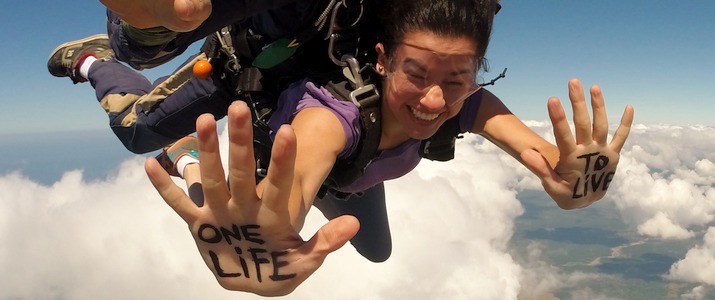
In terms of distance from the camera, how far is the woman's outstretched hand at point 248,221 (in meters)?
1.09

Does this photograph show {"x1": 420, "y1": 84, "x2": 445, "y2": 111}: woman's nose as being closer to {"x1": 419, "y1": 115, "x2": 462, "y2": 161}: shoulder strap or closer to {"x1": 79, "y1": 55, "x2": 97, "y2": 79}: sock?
Answer: {"x1": 419, "y1": 115, "x2": 462, "y2": 161}: shoulder strap

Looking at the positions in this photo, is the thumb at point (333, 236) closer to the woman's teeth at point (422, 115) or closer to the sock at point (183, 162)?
the woman's teeth at point (422, 115)

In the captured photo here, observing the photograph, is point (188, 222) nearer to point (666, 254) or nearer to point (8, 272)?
point (666, 254)

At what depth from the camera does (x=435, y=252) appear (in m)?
196

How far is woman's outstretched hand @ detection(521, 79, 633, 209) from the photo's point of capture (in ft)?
5.96

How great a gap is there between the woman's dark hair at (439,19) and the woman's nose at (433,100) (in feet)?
0.74

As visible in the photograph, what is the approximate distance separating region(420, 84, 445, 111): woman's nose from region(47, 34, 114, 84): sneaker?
8.48 feet

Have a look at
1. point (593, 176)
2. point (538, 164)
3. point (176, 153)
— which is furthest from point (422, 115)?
point (176, 153)

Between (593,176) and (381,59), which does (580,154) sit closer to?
(593,176)

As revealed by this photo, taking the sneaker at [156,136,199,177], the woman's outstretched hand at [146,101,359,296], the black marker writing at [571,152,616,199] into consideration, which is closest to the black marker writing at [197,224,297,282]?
the woman's outstretched hand at [146,101,359,296]

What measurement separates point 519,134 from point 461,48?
640mm

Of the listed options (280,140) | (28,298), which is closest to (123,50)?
(280,140)

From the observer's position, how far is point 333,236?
121 centimetres

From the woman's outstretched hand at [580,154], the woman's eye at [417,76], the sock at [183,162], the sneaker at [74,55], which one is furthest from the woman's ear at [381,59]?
the sneaker at [74,55]
